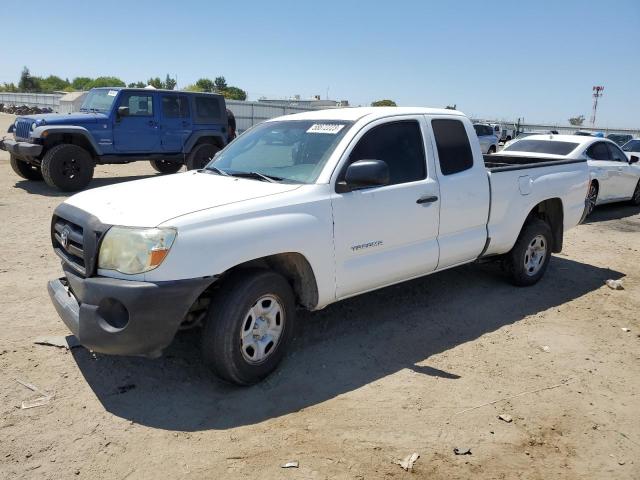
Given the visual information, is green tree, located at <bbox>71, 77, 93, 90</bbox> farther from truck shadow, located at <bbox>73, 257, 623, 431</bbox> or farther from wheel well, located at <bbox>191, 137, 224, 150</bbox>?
truck shadow, located at <bbox>73, 257, 623, 431</bbox>

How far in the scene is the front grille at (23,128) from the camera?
35.9 feet

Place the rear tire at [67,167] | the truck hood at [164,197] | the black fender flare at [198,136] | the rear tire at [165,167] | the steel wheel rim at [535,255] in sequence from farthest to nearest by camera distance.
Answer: the rear tire at [165,167], the black fender flare at [198,136], the rear tire at [67,167], the steel wheel rim at [535,255], the truck hood at [164,197]

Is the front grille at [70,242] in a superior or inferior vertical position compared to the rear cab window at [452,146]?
inferior

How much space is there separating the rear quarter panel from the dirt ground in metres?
0.75

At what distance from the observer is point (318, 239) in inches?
146

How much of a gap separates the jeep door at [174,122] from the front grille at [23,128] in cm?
271

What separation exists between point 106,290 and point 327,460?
1.60 meters

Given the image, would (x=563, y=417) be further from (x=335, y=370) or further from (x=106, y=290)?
(x=106, y=290)

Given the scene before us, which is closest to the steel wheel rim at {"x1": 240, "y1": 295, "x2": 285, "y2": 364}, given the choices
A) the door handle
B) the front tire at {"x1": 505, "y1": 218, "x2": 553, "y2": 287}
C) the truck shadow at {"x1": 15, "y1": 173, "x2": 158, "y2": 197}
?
the door handle

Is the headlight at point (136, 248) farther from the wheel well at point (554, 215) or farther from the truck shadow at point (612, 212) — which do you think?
the truck shadow at point (612, 212)

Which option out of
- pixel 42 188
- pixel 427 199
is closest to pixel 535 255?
pixel 427 199

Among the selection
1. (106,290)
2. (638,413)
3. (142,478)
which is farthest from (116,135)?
(638,413)

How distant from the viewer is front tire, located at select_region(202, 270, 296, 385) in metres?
3.34

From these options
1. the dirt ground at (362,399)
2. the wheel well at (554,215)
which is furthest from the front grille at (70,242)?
the wheel well at (554,215)
